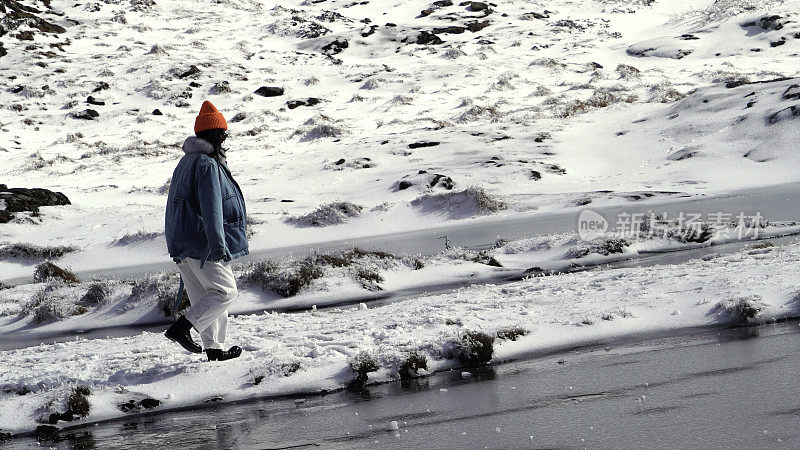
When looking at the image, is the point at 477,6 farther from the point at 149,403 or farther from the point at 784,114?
the point at 149,403

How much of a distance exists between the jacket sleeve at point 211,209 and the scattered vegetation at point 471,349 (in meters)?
1.99

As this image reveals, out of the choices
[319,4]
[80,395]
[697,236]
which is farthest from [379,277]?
[319,4]

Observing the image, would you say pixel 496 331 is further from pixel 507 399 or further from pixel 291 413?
pixel 291 413

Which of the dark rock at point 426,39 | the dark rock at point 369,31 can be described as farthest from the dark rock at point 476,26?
the dark rock at point 369,31

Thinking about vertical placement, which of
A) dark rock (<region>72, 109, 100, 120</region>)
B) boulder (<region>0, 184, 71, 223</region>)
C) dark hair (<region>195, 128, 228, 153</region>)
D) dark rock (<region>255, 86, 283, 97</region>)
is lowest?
boulder (<region>0, 184, 71, 223</region>)

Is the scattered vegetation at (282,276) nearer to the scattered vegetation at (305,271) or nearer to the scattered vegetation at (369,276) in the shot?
the scattered vegetation at (305,271)

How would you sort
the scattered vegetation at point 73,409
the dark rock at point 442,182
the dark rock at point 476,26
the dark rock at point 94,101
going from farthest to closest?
the dark rock at point 476,26
the dark rock at point 94,101
the dark rock at point 442,182
the scattered vegetation at point 73,409

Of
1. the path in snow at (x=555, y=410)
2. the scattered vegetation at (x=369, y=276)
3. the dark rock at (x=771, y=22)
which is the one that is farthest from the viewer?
the dark rock at (x=771, y=22)

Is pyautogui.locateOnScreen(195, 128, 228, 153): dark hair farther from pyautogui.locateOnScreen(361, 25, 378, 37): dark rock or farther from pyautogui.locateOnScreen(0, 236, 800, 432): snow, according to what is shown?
pyautogui.locateOnScreen(361, 25, 378, 37): dark rock

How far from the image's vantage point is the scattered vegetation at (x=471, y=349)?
22.1 ft

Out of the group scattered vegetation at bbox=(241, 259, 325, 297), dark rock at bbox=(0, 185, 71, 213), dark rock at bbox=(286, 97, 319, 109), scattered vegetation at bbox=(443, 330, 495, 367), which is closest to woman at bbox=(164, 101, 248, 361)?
scattered vegetation at bbox=(443, 330, 495, 367)

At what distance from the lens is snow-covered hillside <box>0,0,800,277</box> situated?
27.1 metres

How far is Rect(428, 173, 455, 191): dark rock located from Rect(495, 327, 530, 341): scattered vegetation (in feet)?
69.2

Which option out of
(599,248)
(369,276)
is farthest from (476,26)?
(369,276)
